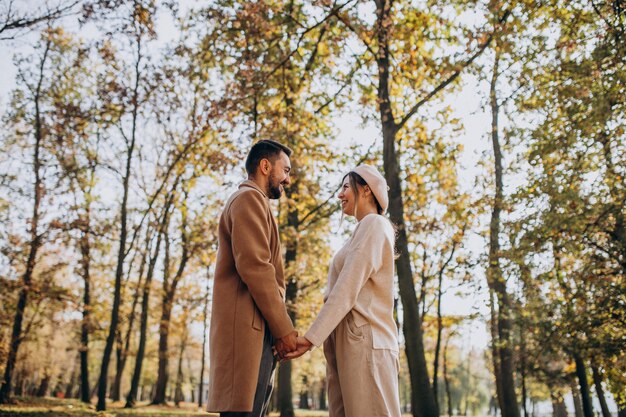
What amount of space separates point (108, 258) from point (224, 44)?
22033 millimetres

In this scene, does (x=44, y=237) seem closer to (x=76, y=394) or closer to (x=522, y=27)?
(x=522, y=27)

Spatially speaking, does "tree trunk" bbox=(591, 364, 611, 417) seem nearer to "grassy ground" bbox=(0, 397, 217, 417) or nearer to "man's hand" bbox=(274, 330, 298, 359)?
"man's hand" bbox=(274, 330, 298, 359)

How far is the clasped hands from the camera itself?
132 inches

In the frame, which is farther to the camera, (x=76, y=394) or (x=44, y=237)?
(x=76, y=394)

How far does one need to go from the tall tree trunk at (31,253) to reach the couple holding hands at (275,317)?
14.9 m

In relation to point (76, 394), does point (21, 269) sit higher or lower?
higher

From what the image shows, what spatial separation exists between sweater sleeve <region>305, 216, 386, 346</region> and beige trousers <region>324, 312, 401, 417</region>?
0.17 m

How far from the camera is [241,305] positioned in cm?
329

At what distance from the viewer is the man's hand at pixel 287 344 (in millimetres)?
3350

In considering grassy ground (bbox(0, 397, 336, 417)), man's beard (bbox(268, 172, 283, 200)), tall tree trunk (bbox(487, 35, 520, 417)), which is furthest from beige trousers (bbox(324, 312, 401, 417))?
grassy ground (bbox(0, 397, 336, 417))

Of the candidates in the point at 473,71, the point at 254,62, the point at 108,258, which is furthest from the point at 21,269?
the point at 473,71

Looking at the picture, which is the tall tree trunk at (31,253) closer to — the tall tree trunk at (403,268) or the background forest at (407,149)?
the background forest at (407,149)

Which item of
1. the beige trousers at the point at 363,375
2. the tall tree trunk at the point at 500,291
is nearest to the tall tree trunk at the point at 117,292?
the tall tree trunk at the point at 500,291

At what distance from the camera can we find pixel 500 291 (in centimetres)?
1608
